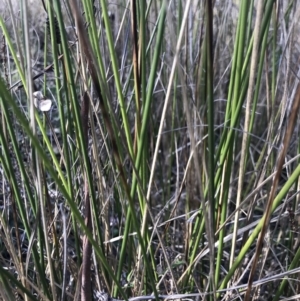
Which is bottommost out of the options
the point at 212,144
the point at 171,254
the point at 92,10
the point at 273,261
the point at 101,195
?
the point at 273,261

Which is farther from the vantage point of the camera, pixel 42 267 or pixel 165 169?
pixel 165 169

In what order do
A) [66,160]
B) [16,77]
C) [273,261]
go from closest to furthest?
[66,160]
[273,261]
[16,77]

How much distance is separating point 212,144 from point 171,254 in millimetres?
306

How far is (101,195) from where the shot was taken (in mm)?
579

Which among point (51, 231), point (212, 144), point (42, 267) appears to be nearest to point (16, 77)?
point (51, 231)

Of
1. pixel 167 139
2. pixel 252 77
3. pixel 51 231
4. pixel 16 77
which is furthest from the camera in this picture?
pixel 16 77

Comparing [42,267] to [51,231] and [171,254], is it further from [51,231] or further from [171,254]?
[171,254]

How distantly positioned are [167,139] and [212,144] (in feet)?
2.32

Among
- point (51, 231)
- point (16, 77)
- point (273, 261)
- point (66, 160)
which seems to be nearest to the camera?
point (66, 160)

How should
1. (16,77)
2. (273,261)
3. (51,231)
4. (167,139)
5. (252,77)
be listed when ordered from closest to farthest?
(252,77) < (51,231) < (273,261) < (167,139) < (16,77)

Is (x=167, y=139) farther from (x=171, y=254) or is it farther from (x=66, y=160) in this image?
(x=66, y=160)

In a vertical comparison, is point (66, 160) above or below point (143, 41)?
below

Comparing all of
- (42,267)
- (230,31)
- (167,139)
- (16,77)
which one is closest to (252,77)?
(42,267)

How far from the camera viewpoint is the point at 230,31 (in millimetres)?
1223
